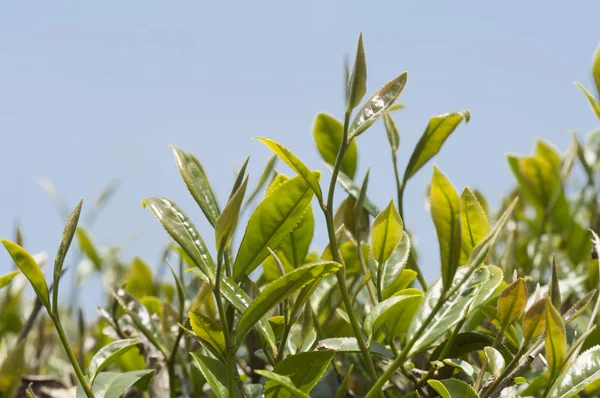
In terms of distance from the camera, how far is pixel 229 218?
0.64m

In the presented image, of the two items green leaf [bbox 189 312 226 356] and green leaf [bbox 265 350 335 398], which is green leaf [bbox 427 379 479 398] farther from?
green leaf [bbox 189 312 226 356]

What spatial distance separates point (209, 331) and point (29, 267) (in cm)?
20

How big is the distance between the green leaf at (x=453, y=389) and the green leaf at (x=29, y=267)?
41 cm

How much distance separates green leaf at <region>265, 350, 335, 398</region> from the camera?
708 mm

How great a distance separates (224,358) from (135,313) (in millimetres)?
335

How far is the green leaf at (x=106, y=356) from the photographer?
79 centimetres

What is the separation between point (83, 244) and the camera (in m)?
1.81

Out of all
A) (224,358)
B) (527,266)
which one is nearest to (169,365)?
(224,358)

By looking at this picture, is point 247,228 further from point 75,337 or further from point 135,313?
point 75,337

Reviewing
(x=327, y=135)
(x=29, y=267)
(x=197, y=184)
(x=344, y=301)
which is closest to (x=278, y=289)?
(x=344, y=301)

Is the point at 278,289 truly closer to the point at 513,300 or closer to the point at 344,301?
the point at 344,301

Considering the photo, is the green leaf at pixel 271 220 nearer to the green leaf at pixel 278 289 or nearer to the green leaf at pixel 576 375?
the green leaf at pixel 278 289

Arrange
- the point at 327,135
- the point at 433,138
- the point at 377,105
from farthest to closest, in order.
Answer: the point at 327,135
the point at 433,138
the point at 377,105

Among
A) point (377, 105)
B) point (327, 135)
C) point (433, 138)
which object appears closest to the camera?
point (377, 105)
